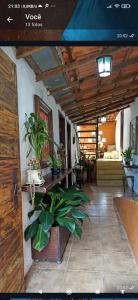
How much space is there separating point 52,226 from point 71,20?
6.55 ft

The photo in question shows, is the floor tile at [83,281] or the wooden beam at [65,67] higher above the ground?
the wooden beam at [65,67]

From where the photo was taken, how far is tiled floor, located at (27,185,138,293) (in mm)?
1895

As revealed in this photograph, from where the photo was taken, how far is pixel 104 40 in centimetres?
84

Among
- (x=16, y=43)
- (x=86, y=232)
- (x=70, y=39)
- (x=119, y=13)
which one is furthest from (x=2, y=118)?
(x=86, y=232)

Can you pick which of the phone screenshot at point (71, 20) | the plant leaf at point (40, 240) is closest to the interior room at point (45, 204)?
the plant leaf at point (40, 240)

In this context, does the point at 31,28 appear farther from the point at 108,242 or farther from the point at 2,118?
the point at 108,242

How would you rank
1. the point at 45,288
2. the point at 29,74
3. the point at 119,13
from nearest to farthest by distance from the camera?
1. the point at 119,13
2. the point at 45,288
3. the point at 29,74

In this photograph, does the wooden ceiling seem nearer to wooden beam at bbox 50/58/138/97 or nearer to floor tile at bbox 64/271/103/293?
wooden beam at bbox 50/58/138/97

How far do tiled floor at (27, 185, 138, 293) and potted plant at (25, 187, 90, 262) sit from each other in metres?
0.12

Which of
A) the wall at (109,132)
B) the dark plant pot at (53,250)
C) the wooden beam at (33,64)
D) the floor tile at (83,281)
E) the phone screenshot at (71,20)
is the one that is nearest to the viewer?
the phone screenshot at (71,20)

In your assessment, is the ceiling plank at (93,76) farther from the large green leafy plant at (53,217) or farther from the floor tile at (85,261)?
the floor tile at (85,261)

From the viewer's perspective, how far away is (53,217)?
230 cm

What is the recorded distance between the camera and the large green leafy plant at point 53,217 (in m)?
2.12

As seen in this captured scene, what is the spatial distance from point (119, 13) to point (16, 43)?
39cm
